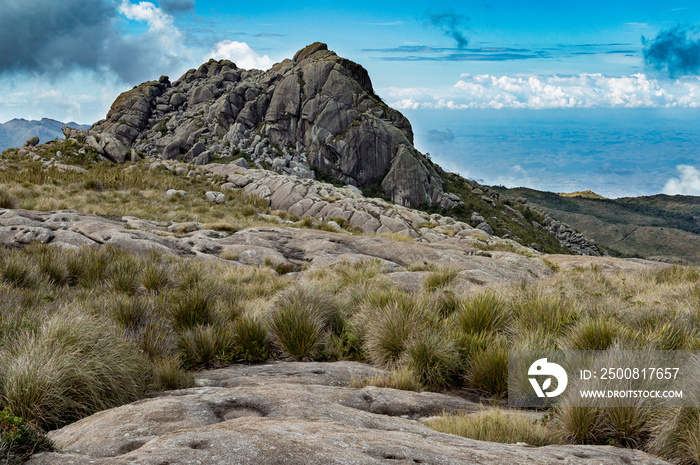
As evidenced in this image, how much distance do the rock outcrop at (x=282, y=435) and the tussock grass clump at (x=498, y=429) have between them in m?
0.33

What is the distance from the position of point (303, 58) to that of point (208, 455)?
105 m

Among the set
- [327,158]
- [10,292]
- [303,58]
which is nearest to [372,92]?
[303,58]

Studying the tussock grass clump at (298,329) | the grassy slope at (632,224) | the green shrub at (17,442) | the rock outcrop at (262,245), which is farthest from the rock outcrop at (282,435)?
the grassy slope at (632,224)

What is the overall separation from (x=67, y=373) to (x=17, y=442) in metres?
1.87

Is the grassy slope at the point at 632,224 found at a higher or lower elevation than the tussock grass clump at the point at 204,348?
higher

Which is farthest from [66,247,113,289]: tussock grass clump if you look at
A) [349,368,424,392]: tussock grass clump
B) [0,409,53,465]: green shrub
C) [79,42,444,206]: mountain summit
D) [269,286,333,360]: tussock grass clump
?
[79,42,444,206]: mountain summit

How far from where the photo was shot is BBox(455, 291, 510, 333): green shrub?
729 centimetres

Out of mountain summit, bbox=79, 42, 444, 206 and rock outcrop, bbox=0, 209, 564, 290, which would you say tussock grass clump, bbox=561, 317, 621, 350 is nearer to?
rock outcrop, bbox=0, 209, 564, 290

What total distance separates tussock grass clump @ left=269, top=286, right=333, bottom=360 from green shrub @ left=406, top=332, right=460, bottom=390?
6.12ft

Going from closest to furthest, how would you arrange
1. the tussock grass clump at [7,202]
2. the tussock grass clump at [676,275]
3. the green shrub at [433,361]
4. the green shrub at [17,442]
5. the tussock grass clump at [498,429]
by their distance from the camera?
1. the green shrub at [17,442]
2. the tussock grass clump at [498,429]
3. the green shrub at [433,361]
4. the tussock grass clump at [676,275]
5. the tussock grass clump at [7,202]

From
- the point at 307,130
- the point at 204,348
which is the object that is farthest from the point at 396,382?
the point at 307,130

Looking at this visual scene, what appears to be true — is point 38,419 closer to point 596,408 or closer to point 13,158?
point 596,408

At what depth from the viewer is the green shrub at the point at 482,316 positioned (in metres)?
7.29

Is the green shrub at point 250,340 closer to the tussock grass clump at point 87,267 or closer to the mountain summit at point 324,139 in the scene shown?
the tussock grass clump at point 87,267
